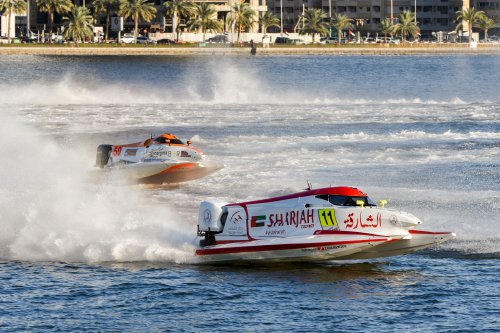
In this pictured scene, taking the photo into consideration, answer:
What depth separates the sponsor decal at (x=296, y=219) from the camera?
1247 inches

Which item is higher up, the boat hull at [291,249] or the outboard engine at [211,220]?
the outboard engine at [211,220]

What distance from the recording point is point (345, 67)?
17450 cm

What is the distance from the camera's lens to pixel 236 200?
145ft

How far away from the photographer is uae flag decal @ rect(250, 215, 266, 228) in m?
32.2

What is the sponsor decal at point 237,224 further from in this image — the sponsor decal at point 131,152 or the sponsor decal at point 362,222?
the sponsor decal at point 131,152

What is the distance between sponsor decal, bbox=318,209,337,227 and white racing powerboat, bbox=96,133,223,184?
703 inches

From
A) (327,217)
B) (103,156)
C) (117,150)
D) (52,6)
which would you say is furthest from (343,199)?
(52,6)

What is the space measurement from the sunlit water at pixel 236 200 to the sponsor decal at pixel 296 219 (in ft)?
4.97

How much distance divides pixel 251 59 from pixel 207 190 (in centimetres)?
15170

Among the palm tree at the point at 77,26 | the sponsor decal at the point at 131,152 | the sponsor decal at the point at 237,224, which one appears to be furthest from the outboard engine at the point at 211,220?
the palm tree at the point at 77,26

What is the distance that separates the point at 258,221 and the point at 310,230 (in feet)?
5.16

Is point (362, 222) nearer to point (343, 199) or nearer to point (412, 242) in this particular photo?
point (343, 199)

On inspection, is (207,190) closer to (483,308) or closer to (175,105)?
(483,308)

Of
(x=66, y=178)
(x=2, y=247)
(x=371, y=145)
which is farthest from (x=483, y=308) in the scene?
(x=371, y=145)
